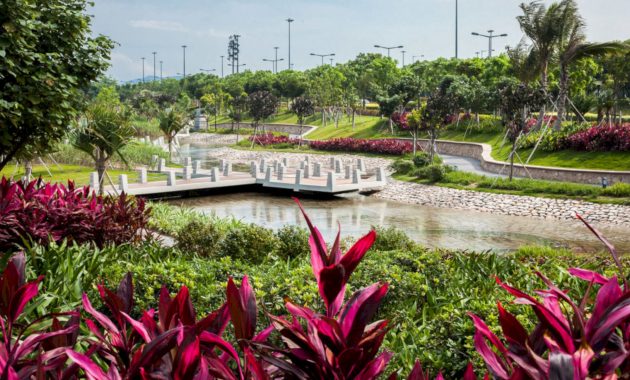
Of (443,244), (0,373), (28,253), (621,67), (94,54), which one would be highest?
(621,67)

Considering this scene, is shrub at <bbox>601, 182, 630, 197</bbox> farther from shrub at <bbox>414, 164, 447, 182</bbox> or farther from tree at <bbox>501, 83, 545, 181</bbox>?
shrub at <bbox>414, 164, 447, 182</bbox>

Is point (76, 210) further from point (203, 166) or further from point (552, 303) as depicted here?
point (203, 166)

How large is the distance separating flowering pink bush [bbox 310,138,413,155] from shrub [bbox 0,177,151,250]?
1163 inches

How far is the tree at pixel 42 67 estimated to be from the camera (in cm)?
677

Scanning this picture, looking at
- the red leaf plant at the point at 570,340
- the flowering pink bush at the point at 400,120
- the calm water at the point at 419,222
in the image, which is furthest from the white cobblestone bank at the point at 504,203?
the flowering pink bush at the point at 400,120

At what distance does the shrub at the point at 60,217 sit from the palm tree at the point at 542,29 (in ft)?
91.7

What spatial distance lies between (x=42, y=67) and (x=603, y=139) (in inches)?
958

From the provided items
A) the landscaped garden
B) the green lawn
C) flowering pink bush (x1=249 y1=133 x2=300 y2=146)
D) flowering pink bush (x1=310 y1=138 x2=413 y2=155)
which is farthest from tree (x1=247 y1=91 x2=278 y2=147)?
the landscaped garden

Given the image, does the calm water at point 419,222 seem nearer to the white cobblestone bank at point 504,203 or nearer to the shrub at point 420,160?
the white cobblestone bank at point 504,203

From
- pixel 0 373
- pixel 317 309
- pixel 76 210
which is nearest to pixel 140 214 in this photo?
pixel 76 210

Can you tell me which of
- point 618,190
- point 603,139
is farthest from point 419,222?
point 603,139

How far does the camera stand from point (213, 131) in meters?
70.8

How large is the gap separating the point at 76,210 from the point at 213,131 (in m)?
63.7

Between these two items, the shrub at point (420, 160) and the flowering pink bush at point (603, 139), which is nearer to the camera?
the flowering pink bush at point (603, 139)
